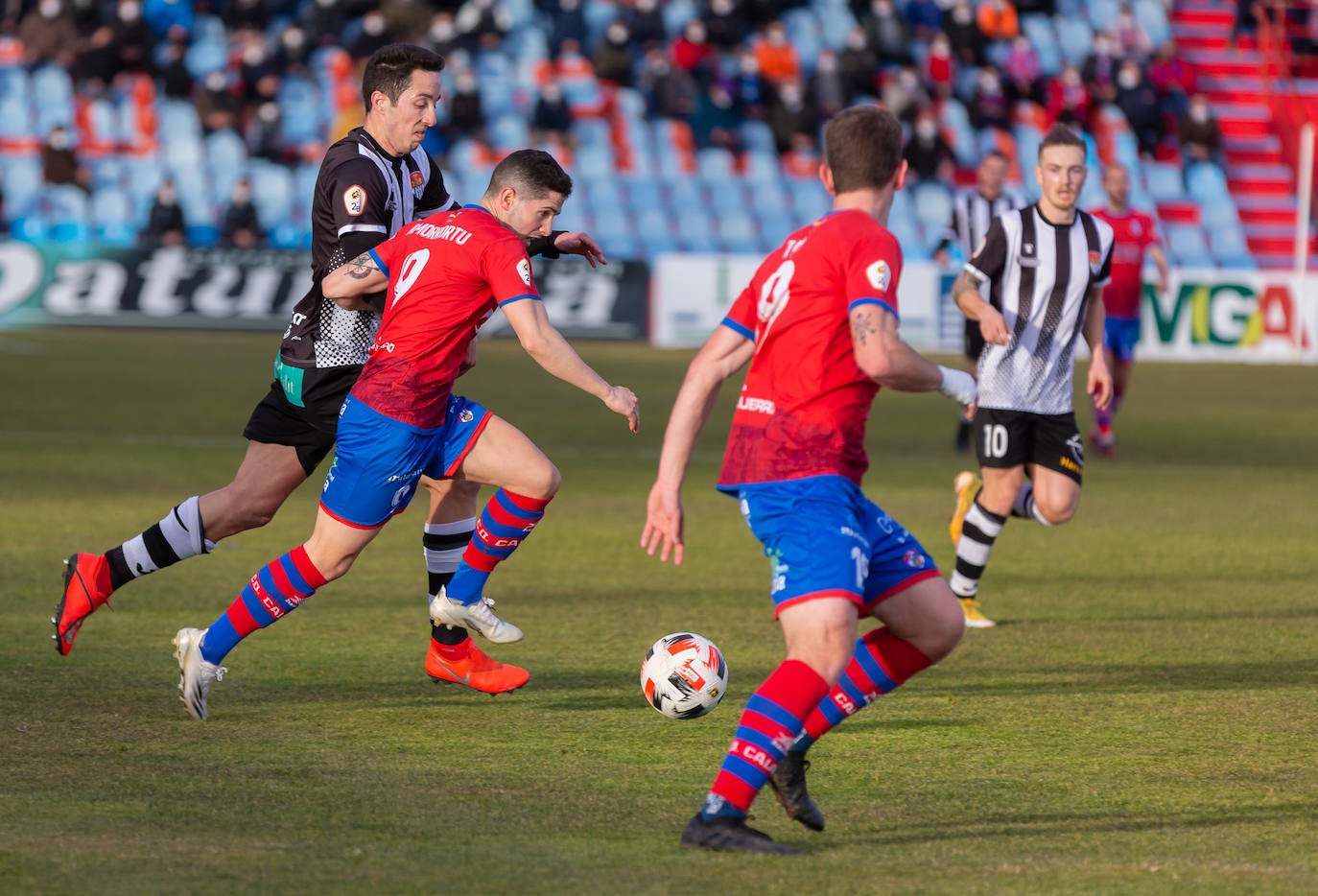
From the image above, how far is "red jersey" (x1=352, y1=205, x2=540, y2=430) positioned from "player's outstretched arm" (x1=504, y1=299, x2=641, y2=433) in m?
0.24

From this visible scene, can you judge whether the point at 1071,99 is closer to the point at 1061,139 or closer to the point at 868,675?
the point at 1061,139

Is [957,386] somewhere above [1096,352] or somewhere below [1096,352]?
above

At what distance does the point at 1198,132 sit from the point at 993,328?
77.3 ft

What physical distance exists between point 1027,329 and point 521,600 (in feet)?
8.25

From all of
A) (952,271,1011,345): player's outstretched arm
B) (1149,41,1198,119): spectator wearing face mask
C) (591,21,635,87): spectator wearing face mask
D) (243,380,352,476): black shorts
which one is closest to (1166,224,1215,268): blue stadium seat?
(1149,41,1198,119): spectator wearing face mask

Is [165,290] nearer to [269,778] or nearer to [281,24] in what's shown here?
[281,24]

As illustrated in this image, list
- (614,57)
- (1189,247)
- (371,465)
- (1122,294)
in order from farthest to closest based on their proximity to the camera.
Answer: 1. (1189,247)
2. (614,57)
3. (1122,294)
4. (371,465)

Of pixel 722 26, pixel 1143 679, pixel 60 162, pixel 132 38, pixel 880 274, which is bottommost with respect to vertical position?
pixel 60 162

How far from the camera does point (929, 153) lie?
26.6m

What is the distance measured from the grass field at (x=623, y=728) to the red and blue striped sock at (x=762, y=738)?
0.50 ft

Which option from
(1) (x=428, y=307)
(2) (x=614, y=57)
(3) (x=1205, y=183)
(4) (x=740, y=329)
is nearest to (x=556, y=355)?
(1) (x=428, y=307)

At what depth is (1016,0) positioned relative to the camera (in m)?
31.1

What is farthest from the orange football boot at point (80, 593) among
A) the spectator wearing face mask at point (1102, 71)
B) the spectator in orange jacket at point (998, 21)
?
the spectator in orange jacket at point (998, 21)

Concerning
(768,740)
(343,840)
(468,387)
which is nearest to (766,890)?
(768,740)
